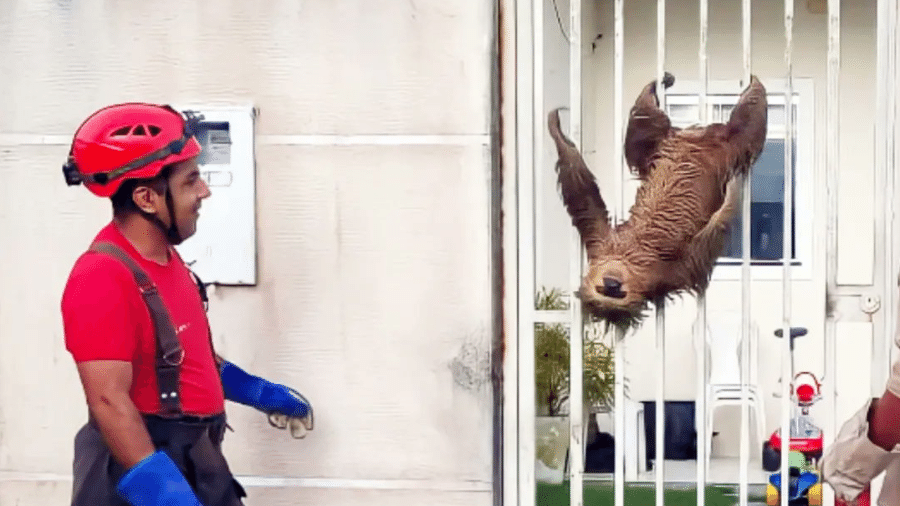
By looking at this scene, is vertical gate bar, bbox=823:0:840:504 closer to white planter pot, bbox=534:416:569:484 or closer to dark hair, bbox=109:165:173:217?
white planter pot, bbox=534:416:569:484

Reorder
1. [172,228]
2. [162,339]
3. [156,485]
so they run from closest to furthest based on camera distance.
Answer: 1. [156,485]
2. [162,339]
3. [172,228]

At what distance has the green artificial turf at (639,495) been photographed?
4.12 metres

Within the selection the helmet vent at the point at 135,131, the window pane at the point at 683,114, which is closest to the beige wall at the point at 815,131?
the window pane at the point at 683,114

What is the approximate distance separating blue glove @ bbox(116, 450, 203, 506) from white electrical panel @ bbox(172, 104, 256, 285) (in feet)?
2.43

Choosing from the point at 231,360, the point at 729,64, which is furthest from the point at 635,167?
the point at 729,64

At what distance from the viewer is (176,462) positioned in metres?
3.55

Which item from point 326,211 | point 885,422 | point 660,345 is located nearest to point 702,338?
point 660,345

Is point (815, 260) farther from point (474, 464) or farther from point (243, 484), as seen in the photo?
point (243, 484)

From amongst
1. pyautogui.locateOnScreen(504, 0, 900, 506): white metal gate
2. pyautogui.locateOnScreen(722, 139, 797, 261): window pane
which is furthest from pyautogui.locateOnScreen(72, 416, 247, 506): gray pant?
pyautogui.locateOnScreen(722, 139, 797, 261): window pane

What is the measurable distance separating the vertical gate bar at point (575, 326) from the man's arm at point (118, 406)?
1264 millimetres

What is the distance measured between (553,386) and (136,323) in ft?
4.33

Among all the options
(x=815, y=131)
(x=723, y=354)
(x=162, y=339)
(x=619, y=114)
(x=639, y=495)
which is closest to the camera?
(x=162, y=339)

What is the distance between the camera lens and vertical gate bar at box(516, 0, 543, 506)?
12.8 feet

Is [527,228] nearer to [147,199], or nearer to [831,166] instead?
[831,166]
